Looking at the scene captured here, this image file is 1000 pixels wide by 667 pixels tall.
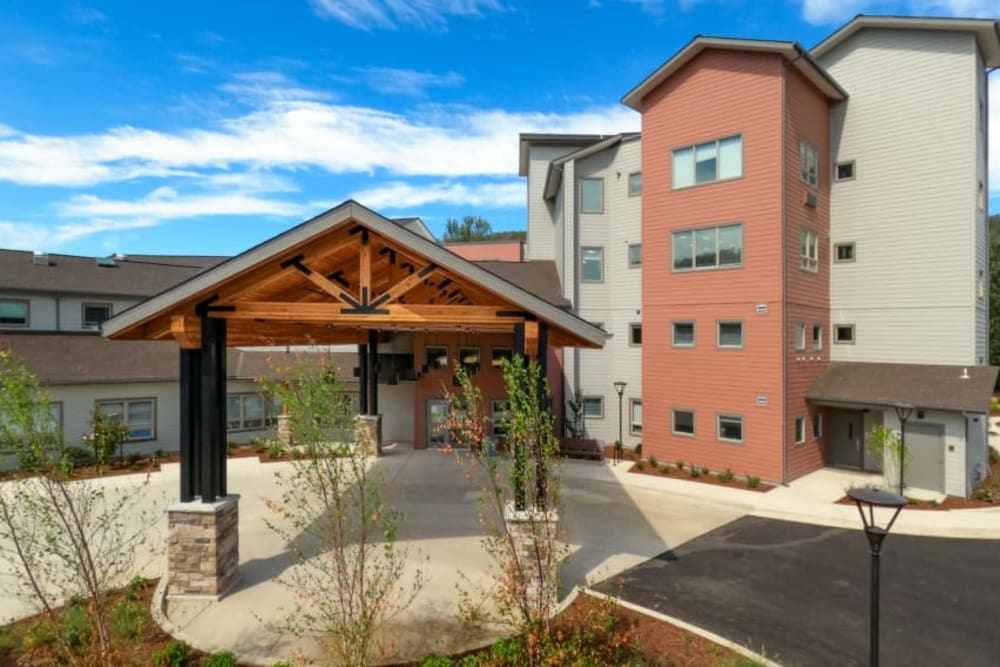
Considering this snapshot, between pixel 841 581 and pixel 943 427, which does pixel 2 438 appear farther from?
pixel 943 427

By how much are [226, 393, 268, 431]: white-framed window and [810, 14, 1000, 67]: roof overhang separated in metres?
25.5

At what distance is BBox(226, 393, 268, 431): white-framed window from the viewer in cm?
2150

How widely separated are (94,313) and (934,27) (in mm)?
32648

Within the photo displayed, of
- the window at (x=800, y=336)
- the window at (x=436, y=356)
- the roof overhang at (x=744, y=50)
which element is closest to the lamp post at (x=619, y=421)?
the window at (x=800, y=336)

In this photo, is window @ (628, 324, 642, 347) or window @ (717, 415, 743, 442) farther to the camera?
window @ (628, 324, 642, 347)

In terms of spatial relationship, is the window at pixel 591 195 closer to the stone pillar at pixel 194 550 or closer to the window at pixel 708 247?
the window at pixel 708 247

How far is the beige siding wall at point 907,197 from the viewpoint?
52.7 feet

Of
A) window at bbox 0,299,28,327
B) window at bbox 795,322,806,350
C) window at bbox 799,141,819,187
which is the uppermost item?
window at bbox 799,141,819,187

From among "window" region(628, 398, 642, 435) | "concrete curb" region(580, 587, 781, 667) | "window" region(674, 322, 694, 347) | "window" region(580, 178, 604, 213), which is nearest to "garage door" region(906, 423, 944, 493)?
"window" region(674, 322, 694, 347)

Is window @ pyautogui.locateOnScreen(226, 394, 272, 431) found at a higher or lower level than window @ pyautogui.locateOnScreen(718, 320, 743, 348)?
lower

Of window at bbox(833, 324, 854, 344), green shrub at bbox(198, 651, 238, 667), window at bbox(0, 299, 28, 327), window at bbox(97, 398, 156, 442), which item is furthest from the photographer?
window at bbox(0, 299, 28, 327)

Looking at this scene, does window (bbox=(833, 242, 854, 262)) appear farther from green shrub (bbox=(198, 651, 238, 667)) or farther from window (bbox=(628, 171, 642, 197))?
green shrub (bbox=(198, 651, 238, 667))

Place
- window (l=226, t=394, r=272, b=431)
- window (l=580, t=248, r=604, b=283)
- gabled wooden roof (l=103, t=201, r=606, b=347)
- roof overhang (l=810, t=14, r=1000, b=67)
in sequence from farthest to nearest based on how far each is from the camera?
window (l=580, t=248, r=604, b=283) < window (l=226, t=394, r=272, b=431) < roof overhang (l=810, t=14, r=1000, b=67) < gabled wooden roof (l=103, t=201, r=606, b=347)

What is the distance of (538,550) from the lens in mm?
6594
